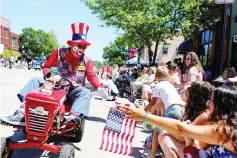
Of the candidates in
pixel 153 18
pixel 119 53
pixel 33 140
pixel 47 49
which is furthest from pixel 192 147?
pixel 47 49

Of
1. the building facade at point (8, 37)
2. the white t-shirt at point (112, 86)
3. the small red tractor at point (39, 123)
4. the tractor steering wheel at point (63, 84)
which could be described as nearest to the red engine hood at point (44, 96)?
the small red tractor at point (39, 123)

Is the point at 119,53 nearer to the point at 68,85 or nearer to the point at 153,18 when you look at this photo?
the point at 153,18

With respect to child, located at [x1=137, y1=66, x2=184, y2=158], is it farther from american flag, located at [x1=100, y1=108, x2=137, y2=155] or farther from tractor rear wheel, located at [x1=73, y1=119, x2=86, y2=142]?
american flag, located at [x1=100, y1=108, x2=137, y2=155]

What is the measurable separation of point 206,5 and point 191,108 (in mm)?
18424

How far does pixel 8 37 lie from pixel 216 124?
90141 millimetres

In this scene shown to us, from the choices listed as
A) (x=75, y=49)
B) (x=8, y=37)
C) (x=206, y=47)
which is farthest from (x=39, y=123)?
(x=8, y=37)

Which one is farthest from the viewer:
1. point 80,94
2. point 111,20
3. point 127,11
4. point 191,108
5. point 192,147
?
point 111,20

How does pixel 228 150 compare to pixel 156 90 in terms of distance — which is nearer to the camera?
pixel 228 150

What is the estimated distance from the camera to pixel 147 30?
20.6m

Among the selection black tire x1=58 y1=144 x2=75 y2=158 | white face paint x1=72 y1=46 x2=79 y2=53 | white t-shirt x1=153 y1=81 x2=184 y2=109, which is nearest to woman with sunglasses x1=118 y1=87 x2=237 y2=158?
black tire x1=58 y1=144 x2=75 y2=158

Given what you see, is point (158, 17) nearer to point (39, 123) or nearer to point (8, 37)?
point (39, 123)

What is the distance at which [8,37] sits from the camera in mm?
87188

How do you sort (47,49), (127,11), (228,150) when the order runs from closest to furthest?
1. (228,150)
2. (127,11)
3. (47,49)

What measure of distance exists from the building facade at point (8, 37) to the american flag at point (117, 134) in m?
81.3
